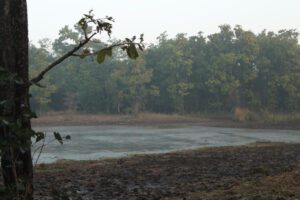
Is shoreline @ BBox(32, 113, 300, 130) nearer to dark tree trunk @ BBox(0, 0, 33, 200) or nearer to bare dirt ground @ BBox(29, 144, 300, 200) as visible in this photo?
bare dirt ground @ BBox(29, 144, 300, 200)

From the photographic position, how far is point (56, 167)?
16.7 m

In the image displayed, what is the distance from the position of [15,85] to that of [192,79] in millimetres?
65803

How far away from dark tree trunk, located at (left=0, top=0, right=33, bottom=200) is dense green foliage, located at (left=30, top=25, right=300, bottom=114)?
58512 mm

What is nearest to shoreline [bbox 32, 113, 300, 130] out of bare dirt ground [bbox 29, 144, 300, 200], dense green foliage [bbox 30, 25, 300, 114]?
dense green foliage [bbox 30, 25, 300, 114]

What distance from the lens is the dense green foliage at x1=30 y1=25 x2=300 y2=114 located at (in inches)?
2441

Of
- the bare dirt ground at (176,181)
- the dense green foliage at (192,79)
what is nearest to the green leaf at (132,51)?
the bare dirt ground at (176,181)

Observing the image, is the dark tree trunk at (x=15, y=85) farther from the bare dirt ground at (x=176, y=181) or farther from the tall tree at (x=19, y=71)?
the bare dirt ground at (x=176, y=181)

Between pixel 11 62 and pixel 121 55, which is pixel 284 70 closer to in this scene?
pixel 121 55

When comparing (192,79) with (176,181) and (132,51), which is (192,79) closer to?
(176,181)

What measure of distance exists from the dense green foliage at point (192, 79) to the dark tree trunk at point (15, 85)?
5851 centimetres

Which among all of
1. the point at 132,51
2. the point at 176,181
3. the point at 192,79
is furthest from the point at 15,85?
the point at 192,79

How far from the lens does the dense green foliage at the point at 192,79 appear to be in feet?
203

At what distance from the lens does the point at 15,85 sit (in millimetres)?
2658

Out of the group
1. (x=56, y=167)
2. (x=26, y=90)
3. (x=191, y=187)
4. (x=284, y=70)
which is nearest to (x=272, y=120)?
(x=284, y=70)
